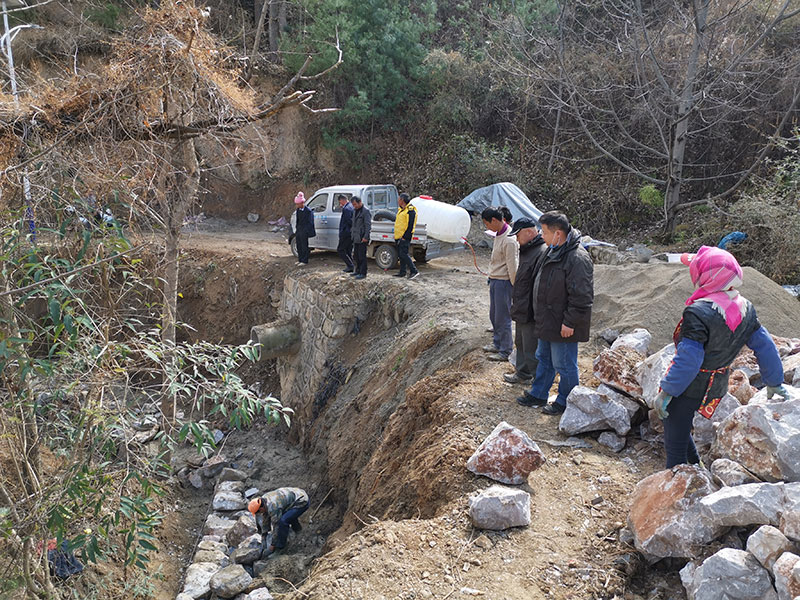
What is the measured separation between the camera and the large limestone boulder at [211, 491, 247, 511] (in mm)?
8367

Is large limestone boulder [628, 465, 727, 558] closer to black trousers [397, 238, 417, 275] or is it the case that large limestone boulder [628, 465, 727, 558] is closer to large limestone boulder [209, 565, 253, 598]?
large limestone boulder [209, 565, 253, 598]

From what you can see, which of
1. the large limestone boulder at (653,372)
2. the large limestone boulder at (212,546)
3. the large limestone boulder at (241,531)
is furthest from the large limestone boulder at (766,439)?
the large limestone boulder at (212,546)

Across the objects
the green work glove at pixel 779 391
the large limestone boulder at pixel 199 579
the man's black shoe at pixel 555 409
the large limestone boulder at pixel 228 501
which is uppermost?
the green work glove at pixel 779 391

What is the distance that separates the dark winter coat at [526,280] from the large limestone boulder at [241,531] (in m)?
4.50

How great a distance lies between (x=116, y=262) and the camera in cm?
449

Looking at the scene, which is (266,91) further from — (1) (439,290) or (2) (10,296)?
(2) (10,296)

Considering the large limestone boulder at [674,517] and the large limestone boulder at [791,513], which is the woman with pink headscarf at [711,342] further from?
the large limestone boulder at [791,513]

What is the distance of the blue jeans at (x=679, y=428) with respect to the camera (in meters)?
3.63

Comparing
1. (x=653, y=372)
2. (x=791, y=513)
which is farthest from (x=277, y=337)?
(x=791, y=513)

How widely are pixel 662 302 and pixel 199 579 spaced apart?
6.44 metres

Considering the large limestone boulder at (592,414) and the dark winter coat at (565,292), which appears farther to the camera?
the dark winter coat at (565,292)

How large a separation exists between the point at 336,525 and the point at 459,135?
48.6 ft

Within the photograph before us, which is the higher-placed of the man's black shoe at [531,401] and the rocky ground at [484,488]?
the man's black shoe at [531,401]

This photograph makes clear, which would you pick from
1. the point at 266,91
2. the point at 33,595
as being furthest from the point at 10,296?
the point at 266,91
